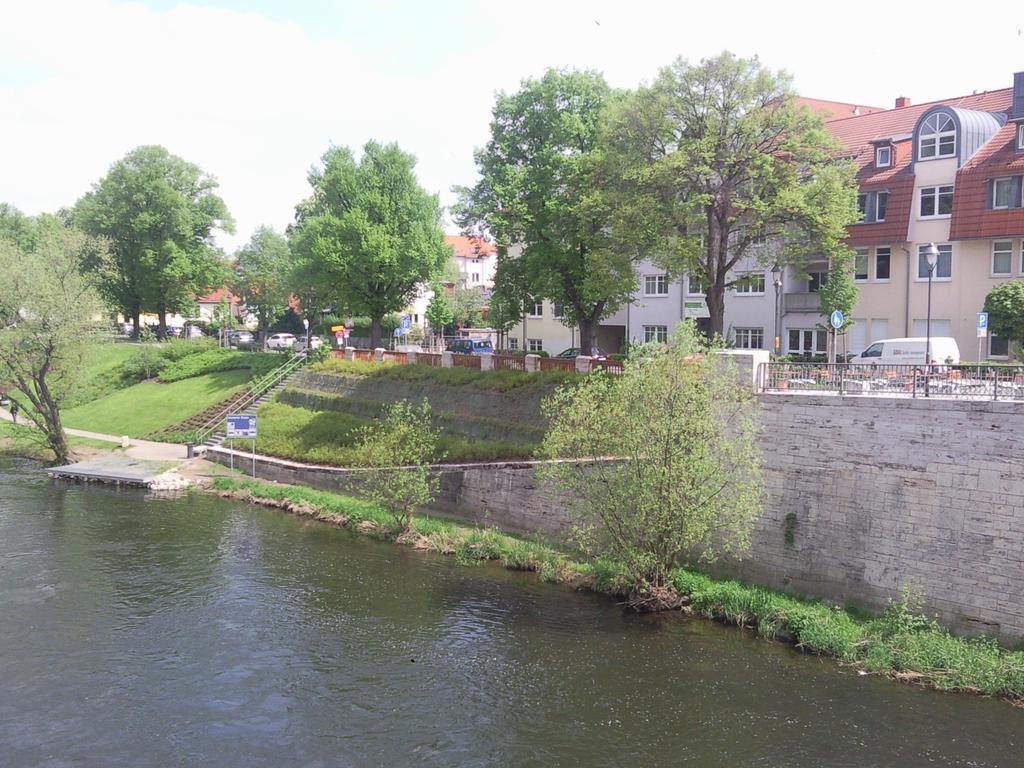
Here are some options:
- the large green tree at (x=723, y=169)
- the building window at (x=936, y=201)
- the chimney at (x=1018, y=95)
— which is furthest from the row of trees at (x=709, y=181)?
the chimney at (x=1018, y=95)

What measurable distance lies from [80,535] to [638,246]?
2021cm

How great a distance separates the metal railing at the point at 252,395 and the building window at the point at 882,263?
29.5m

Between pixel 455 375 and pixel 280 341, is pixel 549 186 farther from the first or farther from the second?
pixel 280 341

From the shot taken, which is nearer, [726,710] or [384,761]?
[384,761]

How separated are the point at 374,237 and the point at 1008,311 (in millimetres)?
28973

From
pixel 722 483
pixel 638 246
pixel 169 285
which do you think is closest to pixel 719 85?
pixel 638 246

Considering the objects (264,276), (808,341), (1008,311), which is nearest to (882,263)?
(808,341)

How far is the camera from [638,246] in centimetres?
2841

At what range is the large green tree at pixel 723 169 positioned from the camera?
2591 cm

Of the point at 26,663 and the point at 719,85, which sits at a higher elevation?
the point at 719,85

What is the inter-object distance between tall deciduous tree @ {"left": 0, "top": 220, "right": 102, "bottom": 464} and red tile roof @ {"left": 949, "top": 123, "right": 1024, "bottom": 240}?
37228 mm

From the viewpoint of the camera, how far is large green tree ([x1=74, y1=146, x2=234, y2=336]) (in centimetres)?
5947

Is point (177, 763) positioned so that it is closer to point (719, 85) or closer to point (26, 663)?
point (26, 663)

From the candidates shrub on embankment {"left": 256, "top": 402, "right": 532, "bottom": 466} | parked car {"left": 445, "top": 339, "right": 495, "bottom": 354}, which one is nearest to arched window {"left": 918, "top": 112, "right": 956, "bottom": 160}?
shrub on embankment {"left": 256, "top": 402, "right": 532, "bottom": 466}
